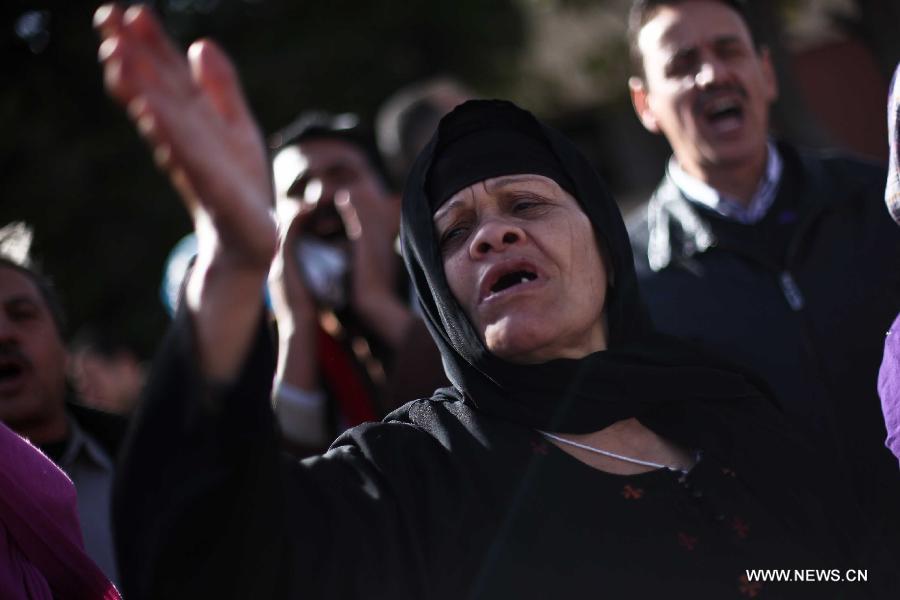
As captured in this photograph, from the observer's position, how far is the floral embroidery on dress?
7.22 ft

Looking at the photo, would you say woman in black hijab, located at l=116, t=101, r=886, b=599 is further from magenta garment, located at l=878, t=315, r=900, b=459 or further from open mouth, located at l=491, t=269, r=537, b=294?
magenta garment, located at l=878, t=315, r=900, b=459

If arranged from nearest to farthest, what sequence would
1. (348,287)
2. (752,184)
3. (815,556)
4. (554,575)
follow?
(554,575), (815,556), (752,184), (348,287)

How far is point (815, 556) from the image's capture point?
2.26 m

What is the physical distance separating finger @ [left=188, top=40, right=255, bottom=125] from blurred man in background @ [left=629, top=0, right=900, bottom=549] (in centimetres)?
172

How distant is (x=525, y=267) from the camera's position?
8.00 ft

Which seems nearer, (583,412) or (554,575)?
(554,575)

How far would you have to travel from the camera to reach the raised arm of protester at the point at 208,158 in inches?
62.2

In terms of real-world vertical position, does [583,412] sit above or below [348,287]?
above

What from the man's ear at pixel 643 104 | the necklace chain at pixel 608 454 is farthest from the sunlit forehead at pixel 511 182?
the man's ear at pixel 643 104

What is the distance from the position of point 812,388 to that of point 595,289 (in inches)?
35.3

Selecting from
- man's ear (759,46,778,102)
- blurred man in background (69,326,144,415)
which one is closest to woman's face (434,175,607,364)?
man's ear (759,46,778,102)

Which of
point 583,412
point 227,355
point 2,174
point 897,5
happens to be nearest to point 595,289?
point 583,412

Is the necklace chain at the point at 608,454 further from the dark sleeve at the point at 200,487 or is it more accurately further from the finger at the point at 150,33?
the finger at the point at 150,33

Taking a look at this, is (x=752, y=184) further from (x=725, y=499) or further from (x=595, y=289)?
(x=725, y=499)
